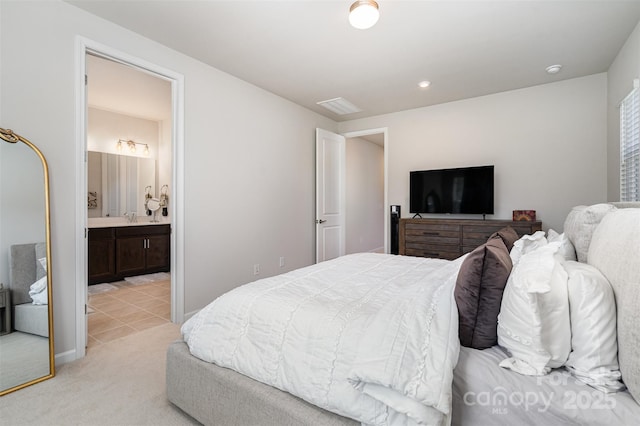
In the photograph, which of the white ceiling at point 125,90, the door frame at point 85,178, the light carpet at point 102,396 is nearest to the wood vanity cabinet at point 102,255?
the white ceiling at point 125,90

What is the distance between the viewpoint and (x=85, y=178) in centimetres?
233

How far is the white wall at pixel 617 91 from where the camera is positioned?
2516 mm

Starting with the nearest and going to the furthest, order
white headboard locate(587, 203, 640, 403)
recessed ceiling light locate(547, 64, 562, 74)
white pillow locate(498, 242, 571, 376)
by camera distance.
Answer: white headboard locate(587, 203, 640, 403) → white pillow locate(498, 242, 571, 376) → recessed ceiling light locate(547, 64, 562, 74)

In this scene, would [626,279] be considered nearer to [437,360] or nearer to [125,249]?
[437,360]

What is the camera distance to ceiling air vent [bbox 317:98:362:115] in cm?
419

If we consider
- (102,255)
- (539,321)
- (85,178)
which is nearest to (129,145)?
(102,255)

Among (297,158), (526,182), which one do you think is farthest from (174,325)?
(526,182)

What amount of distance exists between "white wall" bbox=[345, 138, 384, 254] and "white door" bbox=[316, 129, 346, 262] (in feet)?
3.03

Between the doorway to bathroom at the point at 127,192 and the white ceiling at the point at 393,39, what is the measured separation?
139cm

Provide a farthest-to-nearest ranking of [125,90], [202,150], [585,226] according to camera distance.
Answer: [125,90]
[202,150]
[585,226]

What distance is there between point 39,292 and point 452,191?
14.0ft

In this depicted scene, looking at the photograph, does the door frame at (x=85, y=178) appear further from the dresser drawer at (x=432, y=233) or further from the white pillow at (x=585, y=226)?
the white pillow at (x=585, y=226)

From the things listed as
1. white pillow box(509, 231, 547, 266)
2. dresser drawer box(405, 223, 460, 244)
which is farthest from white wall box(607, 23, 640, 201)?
white pillow box(509, 231, 547, 266)

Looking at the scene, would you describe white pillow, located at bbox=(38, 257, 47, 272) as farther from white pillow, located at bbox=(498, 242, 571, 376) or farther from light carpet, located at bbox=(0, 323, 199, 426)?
white pillow, located at bbox=(498, 242, 571, 376)
